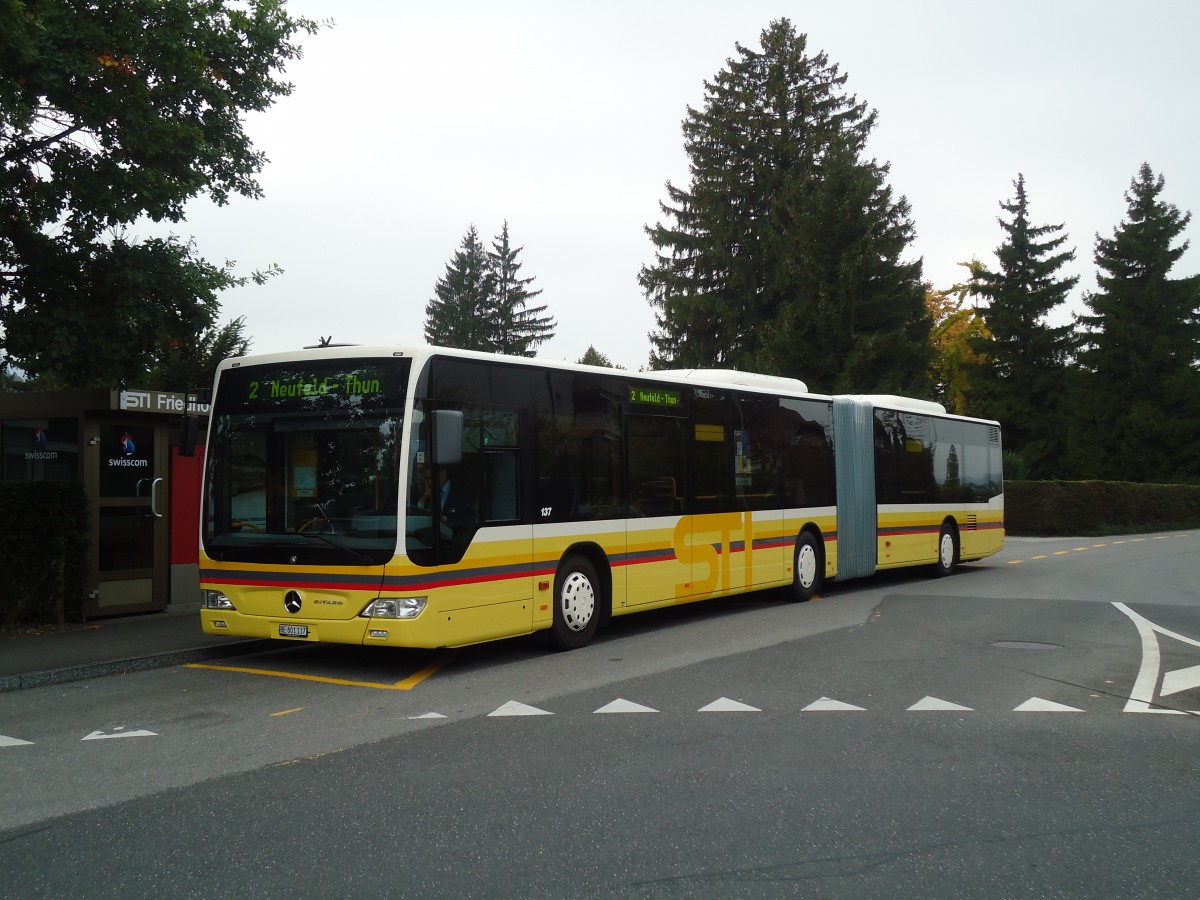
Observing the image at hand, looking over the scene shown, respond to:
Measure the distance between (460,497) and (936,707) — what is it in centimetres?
428

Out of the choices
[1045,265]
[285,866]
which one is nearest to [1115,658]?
[285,866]

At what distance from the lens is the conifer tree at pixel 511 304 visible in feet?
231

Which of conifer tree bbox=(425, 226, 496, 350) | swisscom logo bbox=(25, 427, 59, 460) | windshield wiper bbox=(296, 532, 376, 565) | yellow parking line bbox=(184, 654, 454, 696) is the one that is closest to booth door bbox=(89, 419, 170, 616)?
swisscom logo bbox=(25, 427, 59, 460)

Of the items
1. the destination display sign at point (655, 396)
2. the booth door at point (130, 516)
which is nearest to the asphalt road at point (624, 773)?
the booth door at point (130, 516)

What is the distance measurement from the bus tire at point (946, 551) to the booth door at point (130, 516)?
12.9 metres

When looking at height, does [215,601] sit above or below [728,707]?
above

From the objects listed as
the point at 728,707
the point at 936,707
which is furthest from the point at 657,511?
the point at 936,707

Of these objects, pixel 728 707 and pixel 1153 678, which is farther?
pixel 1153 678

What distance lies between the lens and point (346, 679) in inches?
365

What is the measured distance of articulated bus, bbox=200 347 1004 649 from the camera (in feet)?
29.7

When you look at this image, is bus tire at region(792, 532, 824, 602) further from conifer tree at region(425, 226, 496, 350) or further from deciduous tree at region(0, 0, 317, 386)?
conifer tree at region(425, 226, 496, 350)

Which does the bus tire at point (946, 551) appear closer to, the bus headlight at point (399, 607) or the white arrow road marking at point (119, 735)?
the bus headlight at point (399, 607)

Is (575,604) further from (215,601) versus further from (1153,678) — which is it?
(1153,678)

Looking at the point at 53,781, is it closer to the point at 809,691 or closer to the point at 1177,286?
the point at 809,691
